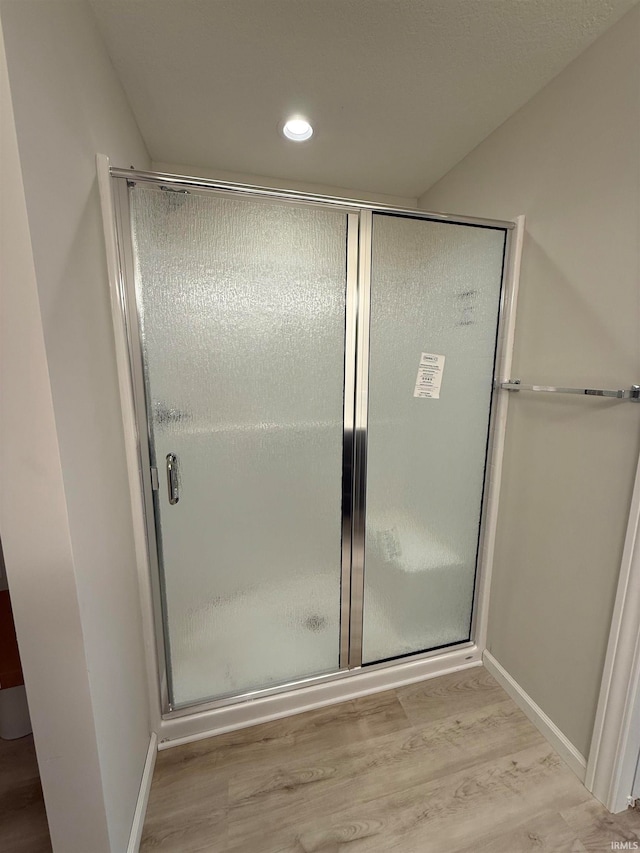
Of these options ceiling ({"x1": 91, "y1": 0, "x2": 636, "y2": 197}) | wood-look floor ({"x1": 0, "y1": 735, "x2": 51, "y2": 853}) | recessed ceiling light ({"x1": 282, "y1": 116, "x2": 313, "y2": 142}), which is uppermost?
ceiling ({"x1": 91, "y1": 0, "x2": 636, "y2": 197})

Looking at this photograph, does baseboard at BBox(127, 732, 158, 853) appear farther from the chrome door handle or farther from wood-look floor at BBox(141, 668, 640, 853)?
the chrome door handle

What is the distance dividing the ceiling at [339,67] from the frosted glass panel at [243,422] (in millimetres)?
490

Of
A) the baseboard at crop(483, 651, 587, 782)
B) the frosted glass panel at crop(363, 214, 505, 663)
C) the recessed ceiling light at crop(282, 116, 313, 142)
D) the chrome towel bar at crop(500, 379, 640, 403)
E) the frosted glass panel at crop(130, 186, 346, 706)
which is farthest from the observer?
the recessed ceiling light at crop(282, 116, 313, 142)

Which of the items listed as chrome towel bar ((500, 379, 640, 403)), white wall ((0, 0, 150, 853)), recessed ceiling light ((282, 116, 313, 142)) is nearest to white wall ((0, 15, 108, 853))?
white wall ((0, 0, 150, 853))

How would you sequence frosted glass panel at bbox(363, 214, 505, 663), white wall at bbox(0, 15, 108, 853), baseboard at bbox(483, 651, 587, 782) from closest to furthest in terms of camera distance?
white wall at bbox(0, 15, 108, 853) → baseboard at bbox(483, 651, 587, 782) → frosted glass panel at bbox(363, 214, 505, 663)

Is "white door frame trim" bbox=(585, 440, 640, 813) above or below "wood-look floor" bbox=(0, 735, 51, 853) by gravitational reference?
above

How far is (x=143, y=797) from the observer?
120 centimetres

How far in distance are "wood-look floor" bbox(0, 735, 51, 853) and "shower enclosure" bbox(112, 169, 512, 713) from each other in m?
0.45

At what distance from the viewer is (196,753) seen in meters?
1.40

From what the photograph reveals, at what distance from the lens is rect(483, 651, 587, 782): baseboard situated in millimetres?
1325

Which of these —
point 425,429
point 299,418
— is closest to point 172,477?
point 299,418

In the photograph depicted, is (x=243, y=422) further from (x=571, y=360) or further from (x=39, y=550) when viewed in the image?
(x=571, y=360)

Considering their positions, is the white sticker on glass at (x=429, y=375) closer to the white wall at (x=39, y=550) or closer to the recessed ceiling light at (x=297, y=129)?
the recessed ceiling light at (x=297, y=129)

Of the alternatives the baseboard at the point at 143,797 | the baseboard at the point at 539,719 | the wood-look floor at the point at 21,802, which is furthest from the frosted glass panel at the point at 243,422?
the baseboard at the point at 539,719
